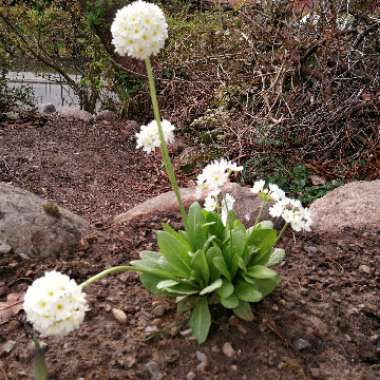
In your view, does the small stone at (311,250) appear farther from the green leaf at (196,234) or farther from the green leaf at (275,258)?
the green leaf at (196,234)

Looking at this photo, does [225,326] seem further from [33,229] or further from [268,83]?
[268,83]

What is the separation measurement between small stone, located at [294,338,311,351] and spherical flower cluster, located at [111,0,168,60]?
4.35ft

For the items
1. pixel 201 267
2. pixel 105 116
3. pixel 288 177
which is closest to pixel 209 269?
pixel 201 267

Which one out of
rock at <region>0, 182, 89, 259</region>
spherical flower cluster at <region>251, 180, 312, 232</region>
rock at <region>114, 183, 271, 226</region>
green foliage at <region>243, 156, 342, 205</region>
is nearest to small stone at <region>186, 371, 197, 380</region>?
spherical flower cluster at <region>251, 180, 312, 232</region>

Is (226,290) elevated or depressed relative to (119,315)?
elevated

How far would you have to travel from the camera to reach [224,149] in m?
5.09

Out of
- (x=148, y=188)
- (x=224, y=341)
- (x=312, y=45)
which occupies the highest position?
(x=312, y=45)

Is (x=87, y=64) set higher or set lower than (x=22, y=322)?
higher

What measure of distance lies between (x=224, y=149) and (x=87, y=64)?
2.84 meters

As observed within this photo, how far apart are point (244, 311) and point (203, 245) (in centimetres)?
32

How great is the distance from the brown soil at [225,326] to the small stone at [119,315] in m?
0.02

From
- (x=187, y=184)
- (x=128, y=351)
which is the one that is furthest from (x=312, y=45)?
(x=128, y=351)

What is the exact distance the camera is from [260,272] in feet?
7.48

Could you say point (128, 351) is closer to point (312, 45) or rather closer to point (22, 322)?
point (22, 322)
